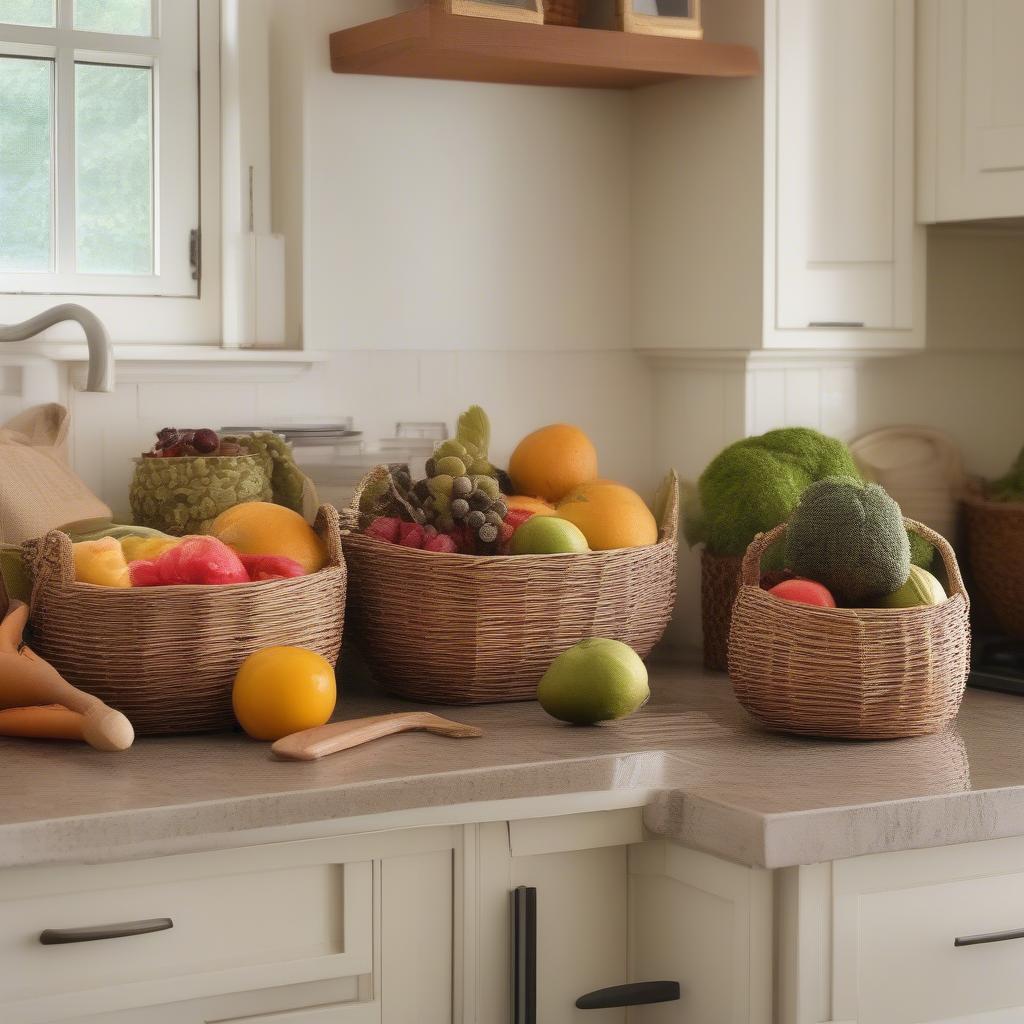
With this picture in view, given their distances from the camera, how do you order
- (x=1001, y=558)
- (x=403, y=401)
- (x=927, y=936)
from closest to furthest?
(x=927, y=936), (x=403, y=401), (x=1001, y=558)

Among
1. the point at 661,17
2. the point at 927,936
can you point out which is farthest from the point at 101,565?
the point at 661,17

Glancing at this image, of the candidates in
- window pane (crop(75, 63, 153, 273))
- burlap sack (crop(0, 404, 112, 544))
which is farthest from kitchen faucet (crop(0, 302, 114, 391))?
window pane (crop(75, 63, 153, 273))

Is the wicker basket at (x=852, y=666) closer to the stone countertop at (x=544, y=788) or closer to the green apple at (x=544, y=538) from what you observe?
the stone countertop at (x=544, y=788)

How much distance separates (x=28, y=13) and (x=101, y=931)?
47.6 inches

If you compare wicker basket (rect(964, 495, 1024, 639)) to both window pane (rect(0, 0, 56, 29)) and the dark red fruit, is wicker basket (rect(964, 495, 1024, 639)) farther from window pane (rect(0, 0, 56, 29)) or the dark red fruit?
window pane (rect(0, 0, 56, 29))

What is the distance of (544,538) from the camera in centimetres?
179

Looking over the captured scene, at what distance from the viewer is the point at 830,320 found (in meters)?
2.19

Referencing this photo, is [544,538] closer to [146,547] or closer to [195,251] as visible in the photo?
[146,547]

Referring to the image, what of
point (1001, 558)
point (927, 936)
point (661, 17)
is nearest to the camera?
point (927, 936)

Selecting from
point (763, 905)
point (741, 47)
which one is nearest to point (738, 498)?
point (741, 47)

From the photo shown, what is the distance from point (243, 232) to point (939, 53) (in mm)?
994

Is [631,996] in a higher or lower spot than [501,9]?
lower

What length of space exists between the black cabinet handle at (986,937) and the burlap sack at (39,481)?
41.3 inches

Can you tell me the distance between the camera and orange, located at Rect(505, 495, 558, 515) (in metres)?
1.90
